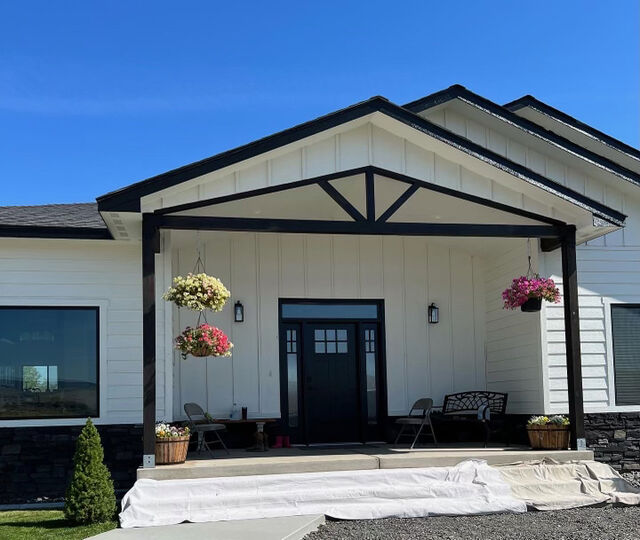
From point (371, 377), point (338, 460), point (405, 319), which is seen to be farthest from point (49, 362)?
point (405, 319)

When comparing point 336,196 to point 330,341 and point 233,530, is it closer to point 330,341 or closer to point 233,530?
point 330,341

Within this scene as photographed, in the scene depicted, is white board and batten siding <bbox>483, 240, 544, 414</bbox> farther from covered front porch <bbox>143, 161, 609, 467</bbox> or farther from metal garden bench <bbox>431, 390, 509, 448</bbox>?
metal garden bench <bbox>431, 390, 509, 448</bbox>

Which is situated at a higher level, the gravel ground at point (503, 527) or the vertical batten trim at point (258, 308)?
the vertical batten trim at point (258, 308)

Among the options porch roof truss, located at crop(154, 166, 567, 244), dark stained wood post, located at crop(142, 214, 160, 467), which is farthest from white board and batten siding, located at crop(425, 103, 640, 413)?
dark stained wood post, located at crop(142, 214, 160, 467)

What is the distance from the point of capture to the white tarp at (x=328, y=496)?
7543mm

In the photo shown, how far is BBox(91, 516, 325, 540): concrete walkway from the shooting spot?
6703 millimetres

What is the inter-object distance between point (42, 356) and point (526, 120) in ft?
22.9

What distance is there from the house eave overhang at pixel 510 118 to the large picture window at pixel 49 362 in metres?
5.11

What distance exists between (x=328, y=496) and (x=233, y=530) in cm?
128

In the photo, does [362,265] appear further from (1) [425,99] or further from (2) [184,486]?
(2) [184,486]

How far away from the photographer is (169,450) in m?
8.20

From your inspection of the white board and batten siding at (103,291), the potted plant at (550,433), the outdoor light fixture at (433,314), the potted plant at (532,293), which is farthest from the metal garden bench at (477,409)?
the white board and batten siding at (103,291)

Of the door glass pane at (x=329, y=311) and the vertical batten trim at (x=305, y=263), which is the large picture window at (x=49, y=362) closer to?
the door glass pane at (x=329, y=311)

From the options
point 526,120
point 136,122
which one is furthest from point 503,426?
point 136,122
